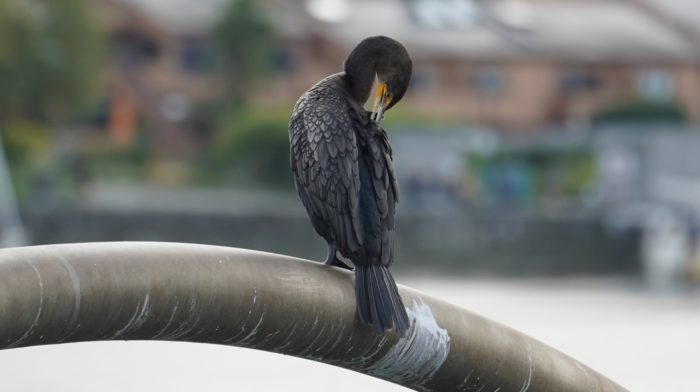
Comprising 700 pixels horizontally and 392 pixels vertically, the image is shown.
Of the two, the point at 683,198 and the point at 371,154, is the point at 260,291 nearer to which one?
the point at 371,154

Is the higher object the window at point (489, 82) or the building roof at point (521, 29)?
the building roof at point (521, 29)

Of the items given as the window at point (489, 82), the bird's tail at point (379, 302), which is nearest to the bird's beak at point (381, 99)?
the bird's tail at point (379, 302)

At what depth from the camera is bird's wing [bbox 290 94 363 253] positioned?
4312 mm

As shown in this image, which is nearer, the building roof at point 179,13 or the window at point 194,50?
the building roof at point 179,13

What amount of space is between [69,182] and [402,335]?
42.7 meters

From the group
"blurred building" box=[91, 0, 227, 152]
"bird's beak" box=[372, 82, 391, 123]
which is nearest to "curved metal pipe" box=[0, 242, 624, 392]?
"bird's beak" box=[372, 82, 391, 123]

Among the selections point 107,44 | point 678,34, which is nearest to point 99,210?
point 107,44

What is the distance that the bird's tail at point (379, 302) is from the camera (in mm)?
3555

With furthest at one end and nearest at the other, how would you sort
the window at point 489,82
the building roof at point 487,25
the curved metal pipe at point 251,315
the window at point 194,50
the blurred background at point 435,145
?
the window at point 489,82
the building roof at point 487,25
the window at point 194,50
the blurred background at point 435,145
the curved metal pipe at point 251,315

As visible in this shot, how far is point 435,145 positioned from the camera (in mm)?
45094

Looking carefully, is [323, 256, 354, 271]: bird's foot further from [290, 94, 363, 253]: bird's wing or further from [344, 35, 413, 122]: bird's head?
[344, 35, 413, 122]: bird's head

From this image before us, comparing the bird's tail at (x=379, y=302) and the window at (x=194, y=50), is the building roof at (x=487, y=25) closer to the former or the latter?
the window at (x=194, y=50)

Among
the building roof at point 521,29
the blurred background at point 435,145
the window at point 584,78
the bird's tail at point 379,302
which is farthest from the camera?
the building roof at point 521,29

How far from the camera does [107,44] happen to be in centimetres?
5391
